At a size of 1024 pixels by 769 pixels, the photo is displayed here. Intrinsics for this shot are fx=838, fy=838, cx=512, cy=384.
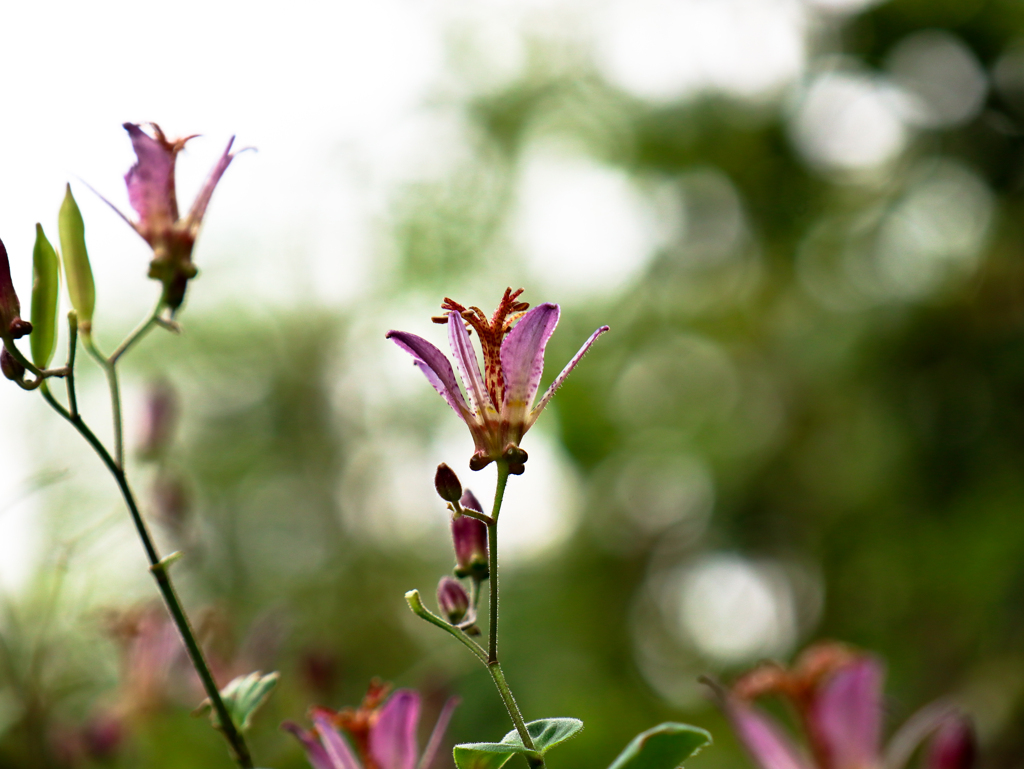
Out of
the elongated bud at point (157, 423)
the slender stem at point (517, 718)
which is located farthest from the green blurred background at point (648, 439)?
the slender stem at point (517, 718)

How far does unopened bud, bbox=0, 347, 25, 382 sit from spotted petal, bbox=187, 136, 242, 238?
187 millimetres

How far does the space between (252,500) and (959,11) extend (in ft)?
23.0

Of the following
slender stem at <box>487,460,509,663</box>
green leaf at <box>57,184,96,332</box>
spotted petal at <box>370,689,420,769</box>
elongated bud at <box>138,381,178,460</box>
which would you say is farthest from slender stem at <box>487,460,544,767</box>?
elongated bud at <box>138,381,178,460</box>

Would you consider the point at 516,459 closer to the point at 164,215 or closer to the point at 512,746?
the point at 512,746

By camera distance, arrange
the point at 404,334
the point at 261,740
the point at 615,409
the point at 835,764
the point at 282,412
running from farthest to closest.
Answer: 1. the point at 282,412
2. the point at 615,409
3. the point at 261,740
4. the point at 835,764
5. the point at 404,334

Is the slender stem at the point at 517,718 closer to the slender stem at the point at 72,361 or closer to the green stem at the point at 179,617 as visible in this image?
the green stem at the point at 179,617

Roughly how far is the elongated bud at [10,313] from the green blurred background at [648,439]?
0.30 m

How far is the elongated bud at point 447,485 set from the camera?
2.05 ft

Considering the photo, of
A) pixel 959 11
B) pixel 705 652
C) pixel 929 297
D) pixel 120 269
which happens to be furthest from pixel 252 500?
pixel 959 11

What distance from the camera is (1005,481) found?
3477 mm

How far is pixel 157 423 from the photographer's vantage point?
141 cm

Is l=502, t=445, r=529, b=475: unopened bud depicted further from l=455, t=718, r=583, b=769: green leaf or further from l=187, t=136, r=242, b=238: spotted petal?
l=187, t=136, r=242, b=238: spotted petal

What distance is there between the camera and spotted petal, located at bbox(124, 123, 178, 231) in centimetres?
73

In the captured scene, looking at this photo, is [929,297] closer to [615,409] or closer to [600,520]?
[615,409]
